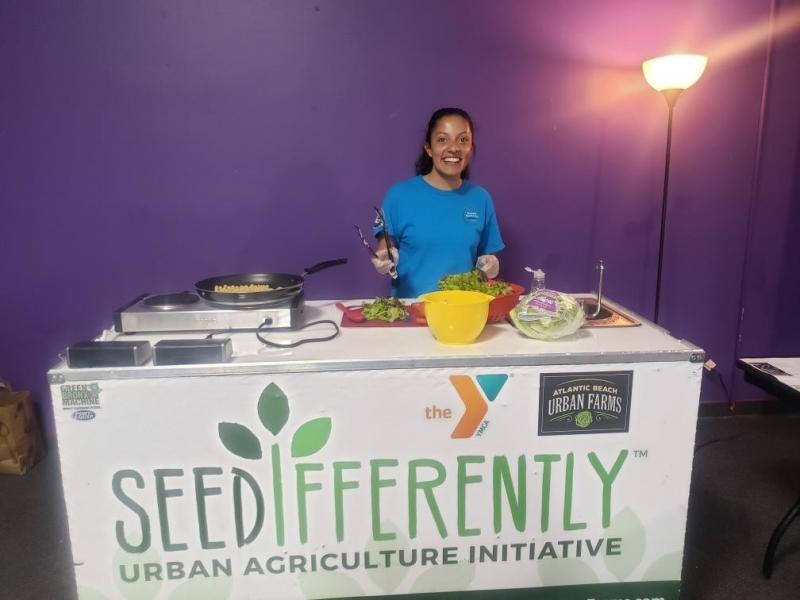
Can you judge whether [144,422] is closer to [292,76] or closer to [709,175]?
[292,76]

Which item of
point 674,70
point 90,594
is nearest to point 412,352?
point 90,594

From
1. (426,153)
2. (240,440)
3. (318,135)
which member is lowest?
(240,440)

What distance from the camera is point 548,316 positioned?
4.86 ft

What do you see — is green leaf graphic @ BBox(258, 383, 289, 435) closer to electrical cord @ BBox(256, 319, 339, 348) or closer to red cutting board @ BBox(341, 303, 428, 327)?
electrical cord @ BBox(256, 319, 339, 348)

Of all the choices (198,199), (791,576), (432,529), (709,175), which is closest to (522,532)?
(432,529)

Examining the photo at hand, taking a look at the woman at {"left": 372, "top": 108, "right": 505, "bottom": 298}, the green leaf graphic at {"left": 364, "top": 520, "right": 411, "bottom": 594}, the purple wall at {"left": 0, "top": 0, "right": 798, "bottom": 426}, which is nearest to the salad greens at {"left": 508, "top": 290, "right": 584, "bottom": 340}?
the green leaf graphic at {"left": 364, "top": 520, "right": 411, "bottom": 594}

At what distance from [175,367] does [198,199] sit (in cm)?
174

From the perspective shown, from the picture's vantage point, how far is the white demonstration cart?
138 cm

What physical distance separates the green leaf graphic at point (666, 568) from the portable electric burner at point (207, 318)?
1.13 metres

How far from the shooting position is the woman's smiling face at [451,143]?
2.28 meters

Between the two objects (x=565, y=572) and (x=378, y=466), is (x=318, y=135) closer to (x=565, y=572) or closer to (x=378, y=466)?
(x=378, y=466)

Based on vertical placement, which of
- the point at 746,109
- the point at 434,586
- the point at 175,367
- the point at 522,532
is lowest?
the point at 434,586

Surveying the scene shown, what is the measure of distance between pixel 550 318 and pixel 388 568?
741mm

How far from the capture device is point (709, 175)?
3.13 m
